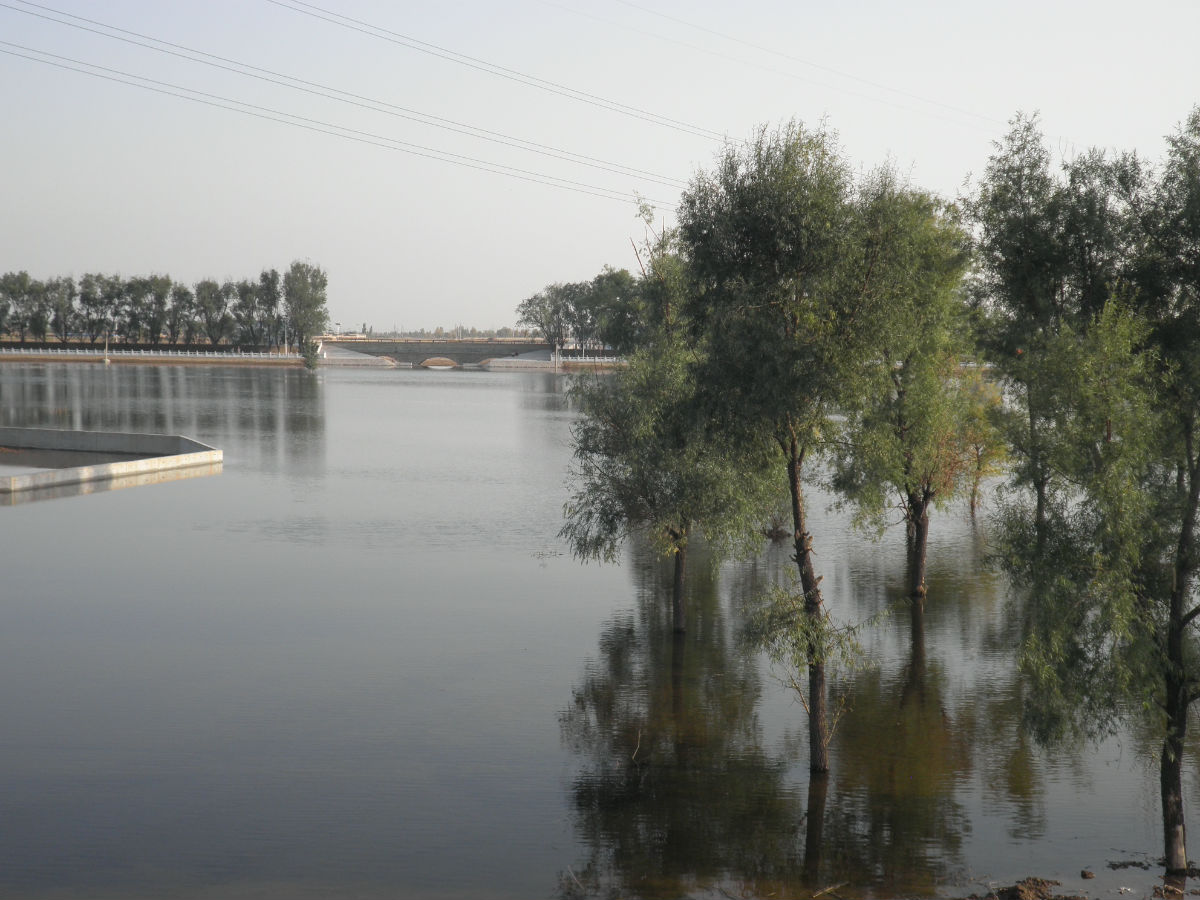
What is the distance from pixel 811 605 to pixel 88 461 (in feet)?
167

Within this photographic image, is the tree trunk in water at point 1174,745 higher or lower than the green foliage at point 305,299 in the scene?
lower

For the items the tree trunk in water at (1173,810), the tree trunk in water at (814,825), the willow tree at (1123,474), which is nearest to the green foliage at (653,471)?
the tree trunk in water at (814,825)

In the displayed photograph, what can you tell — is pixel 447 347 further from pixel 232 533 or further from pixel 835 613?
pixel 835 613

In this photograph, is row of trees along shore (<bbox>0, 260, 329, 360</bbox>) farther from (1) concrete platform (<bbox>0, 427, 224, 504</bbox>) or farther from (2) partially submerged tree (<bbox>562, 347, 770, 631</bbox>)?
(2) partially submerged tree (<bbox>562, 347, 770, 631</bbox>)

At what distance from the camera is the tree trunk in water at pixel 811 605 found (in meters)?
17.7

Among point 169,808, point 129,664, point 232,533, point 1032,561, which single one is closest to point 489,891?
point 169,808

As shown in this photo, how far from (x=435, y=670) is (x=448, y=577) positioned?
9.67 m

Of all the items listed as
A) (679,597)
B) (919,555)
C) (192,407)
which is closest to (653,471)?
(679,597)

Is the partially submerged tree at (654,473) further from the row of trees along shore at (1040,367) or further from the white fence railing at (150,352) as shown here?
the white fence railing at (150,352)

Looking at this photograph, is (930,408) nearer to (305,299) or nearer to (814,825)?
(814,825)

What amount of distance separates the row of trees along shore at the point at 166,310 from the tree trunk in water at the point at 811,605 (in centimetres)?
16661

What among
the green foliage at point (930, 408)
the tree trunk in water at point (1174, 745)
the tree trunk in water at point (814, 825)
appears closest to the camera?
the tree trunk in water at point (1174, 745)

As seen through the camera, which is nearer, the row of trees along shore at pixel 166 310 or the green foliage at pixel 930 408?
the green foliage at pixel 930 408

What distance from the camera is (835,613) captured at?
97.1ft
